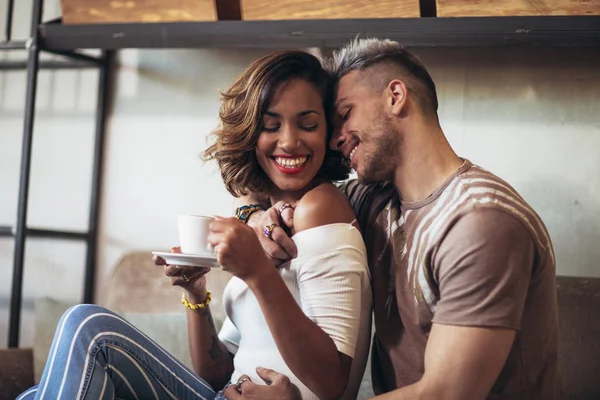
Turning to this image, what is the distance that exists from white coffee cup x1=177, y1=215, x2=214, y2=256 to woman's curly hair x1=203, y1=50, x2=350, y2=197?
9.9 inches

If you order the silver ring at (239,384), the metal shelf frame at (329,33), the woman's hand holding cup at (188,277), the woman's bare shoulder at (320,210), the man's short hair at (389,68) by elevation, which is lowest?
the silver ring at (239,384)

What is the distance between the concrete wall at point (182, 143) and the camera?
2.03 m

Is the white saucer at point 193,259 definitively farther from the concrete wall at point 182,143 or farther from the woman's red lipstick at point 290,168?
the concrete wall at point 182,143

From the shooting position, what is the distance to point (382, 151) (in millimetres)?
1399

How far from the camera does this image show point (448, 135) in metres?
2.13

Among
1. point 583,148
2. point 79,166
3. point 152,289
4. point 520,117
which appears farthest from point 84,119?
point 583,148

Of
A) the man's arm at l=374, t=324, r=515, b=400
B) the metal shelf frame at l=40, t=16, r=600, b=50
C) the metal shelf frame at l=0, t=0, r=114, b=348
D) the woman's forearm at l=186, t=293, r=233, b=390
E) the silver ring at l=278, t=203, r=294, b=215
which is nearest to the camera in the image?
the man's arm at l=374, t=324, r=515, b=400

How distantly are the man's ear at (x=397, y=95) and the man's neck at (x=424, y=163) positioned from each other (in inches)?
2.1

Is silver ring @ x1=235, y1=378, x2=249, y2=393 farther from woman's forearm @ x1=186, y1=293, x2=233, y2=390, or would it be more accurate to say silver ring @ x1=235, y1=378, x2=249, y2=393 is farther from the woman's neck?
the woman's neck

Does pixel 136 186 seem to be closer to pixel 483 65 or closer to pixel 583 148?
pixel 483 65

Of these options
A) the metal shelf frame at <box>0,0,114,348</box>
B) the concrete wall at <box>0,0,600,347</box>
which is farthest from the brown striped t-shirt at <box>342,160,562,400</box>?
the metal shelf frame at <box>0,0,114,348</box>

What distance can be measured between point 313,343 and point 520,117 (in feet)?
3.75

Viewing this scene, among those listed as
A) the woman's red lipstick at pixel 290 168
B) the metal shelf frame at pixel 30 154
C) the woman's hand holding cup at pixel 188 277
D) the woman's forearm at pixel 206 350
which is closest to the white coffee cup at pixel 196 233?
the woman's hand holding cup at pixel 188 277

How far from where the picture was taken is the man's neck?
52.8 inches
